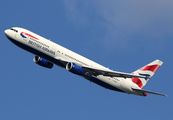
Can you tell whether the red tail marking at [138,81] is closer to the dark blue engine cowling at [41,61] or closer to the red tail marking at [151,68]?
the red tail marking at [151,68]

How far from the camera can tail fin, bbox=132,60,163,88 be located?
6005 cm

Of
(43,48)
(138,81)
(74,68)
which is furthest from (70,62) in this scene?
(138,81)

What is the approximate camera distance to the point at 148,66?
6138cm

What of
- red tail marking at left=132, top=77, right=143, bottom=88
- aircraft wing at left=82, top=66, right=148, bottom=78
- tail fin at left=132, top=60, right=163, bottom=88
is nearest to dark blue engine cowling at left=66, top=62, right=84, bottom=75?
aircraft wing at left=82, top=66, right=148, bottom=78

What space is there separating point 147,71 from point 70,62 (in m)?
20.7

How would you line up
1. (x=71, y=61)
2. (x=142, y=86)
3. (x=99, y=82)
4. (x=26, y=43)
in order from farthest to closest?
(x=142, y=86) → (x=99, y=82) → (x=71, y=61) → (x=26, y=43)

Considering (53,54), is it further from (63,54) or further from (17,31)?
(17,31)

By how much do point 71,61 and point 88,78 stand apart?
571 cm

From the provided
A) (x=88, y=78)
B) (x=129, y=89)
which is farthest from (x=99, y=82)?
(x=129, y=89)

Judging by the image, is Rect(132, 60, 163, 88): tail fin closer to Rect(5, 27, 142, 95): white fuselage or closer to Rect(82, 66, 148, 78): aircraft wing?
Rect(82, 66, 148, 78): aircraft wing

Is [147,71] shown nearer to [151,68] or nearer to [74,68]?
[151,68]

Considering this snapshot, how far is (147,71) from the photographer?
6091cm

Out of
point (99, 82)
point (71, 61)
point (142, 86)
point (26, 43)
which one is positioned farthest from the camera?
point (142, 86)

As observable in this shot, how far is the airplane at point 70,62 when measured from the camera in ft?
156
